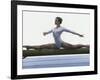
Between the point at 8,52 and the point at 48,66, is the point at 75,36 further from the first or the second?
the point at 8,52

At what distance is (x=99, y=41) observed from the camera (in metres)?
1.83

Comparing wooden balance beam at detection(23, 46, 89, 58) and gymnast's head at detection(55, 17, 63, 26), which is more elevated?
gymnast's head at detection(55, 17, 63, 26)

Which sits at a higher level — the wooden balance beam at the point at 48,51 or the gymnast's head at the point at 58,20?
the gymnast's head at the point at 58,20

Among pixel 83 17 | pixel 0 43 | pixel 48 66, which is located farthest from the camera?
pixel 83 17

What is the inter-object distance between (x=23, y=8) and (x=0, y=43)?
30 cm

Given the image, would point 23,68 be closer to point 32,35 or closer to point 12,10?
point 32,35

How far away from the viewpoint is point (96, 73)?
1.81m

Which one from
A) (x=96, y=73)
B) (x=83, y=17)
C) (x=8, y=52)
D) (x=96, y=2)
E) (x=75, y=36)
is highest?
(x=96, y=2)

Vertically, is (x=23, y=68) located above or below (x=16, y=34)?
below

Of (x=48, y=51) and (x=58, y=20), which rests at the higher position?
(x=58, y=20)

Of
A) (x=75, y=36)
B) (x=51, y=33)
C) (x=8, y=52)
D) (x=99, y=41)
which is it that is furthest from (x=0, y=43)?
(x=99, y=41)

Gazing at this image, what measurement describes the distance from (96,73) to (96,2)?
58cm

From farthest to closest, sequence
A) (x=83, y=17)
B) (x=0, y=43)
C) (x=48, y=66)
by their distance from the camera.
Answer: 1. (x=83, y=17)
2. (x=48, y=66)
3. (x=0, y=43)

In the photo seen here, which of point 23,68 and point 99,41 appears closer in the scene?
point 23,68
